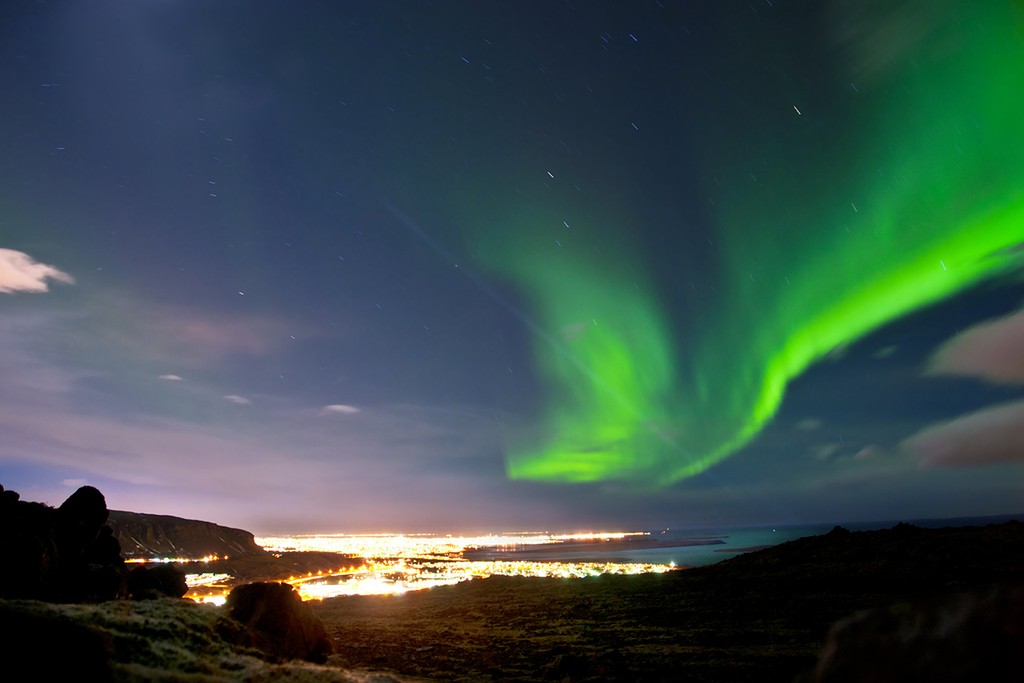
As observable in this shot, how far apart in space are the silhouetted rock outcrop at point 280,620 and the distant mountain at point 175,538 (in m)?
117

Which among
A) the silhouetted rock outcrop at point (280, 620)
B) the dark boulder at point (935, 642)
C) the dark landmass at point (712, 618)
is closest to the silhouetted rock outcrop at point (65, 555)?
the silhouetted rock outcrop at point (280, 620)

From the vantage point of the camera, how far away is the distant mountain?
127 metres

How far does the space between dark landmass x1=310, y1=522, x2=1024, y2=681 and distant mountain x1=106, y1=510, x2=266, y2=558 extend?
101773 millimetres

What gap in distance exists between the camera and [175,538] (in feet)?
453

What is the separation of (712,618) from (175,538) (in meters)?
150

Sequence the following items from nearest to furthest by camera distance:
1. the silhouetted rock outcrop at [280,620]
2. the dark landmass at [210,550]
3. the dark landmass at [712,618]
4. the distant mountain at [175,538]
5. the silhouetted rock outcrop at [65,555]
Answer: the dark landmass at [712,618], the silhouetted rock outcrop at [65,555], the silhouetted rock outcrop at [280,620], the dark landmass at [210,550], the distant mountain at [175,538]

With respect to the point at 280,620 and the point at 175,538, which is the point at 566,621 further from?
the point at 175,538

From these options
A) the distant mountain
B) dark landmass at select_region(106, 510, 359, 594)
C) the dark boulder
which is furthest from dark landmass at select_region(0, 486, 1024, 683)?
the distant mountain

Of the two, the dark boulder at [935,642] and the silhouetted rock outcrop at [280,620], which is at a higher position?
the dark boulder at [935,642]

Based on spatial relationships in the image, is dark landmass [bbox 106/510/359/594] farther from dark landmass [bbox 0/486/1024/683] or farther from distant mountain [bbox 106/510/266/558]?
dark landmass [bbox 0/486/1024/683]

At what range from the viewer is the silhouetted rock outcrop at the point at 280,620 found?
72.2ft

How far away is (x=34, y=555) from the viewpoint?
20453 millimetres

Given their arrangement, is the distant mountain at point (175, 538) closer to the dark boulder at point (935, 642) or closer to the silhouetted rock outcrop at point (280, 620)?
the silhouetted rock outcrop at point (280, 620)

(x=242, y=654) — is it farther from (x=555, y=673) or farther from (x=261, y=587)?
(x=555, y=673)
